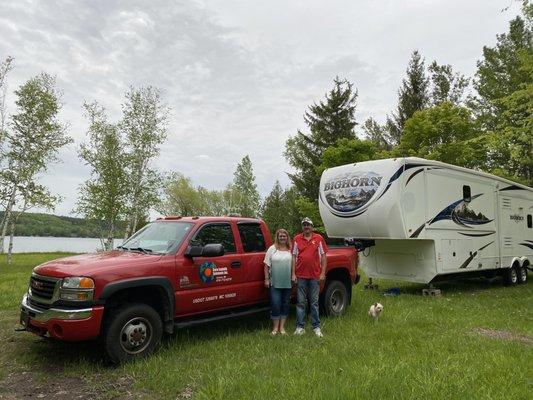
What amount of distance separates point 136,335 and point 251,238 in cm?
264

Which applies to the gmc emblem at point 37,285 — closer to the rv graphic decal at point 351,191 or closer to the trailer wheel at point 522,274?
the rv graphic decal at point 351,191

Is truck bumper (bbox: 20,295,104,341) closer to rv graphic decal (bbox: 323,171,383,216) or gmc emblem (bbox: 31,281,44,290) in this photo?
gmc emblem (bbox: 31,281,44,290)

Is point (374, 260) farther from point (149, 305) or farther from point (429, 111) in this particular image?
point (429, 111)

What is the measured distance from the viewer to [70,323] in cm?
552

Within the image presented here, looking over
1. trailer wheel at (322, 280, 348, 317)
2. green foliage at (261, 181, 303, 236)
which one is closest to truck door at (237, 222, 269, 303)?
trailer wheel at (322, 280, 348, 317)

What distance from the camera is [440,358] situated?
6098 mm

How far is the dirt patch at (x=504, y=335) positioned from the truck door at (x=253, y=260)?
3.75m

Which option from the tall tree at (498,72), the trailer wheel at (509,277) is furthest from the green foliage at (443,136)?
the trailer wheel at (509,277)

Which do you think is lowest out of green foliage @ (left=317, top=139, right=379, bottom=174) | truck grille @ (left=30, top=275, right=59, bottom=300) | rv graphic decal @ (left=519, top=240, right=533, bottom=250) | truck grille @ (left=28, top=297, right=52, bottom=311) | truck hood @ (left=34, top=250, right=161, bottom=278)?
truck grille @ (left=28, top=297, right=52, bottom=311)

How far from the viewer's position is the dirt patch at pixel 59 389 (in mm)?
5066

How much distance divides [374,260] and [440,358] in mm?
7307

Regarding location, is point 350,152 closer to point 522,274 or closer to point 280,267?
point 522,274

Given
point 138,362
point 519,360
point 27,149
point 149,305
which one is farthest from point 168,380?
point 27,149

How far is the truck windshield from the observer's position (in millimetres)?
6887
